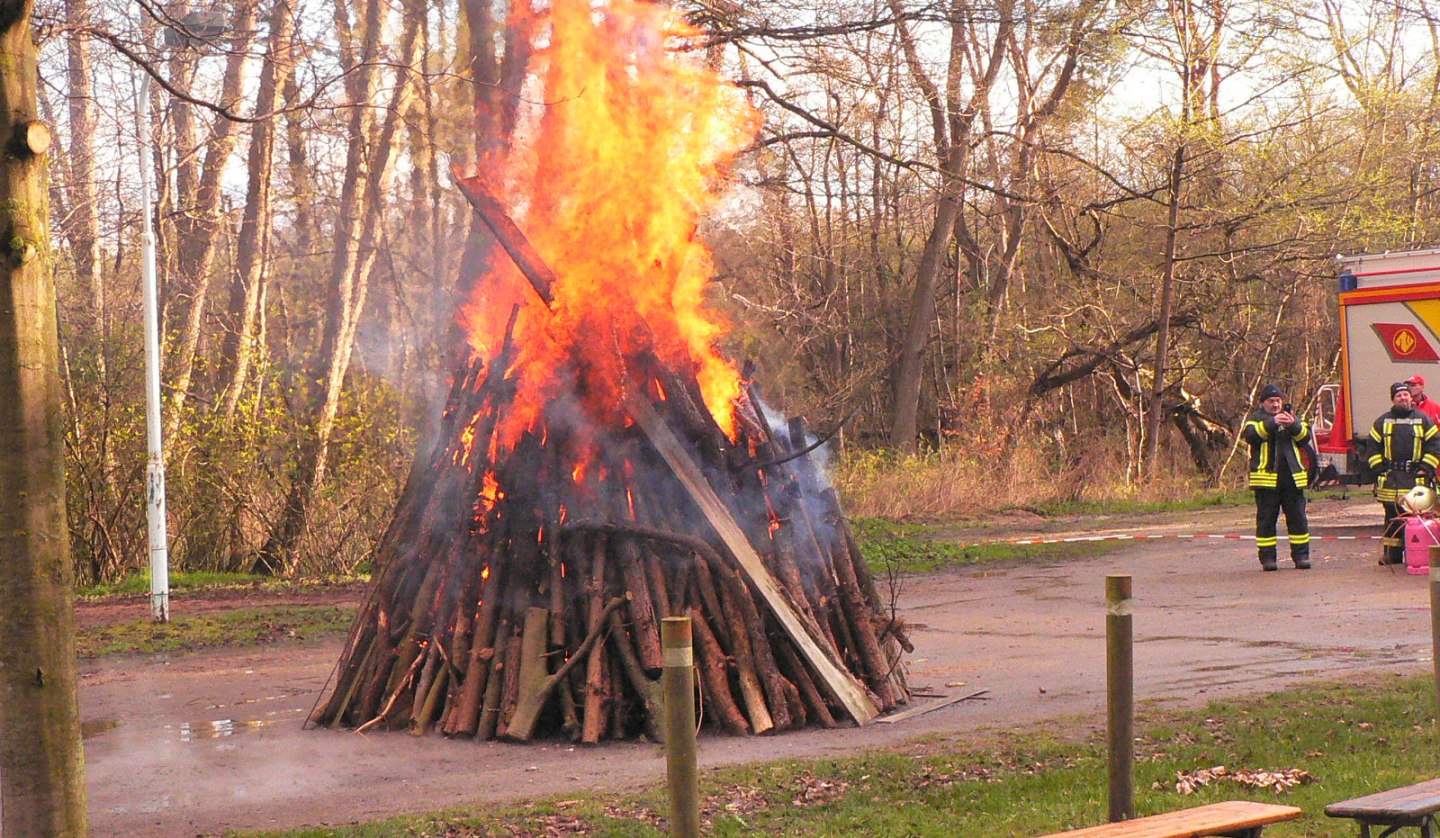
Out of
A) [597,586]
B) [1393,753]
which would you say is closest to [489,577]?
[597,586]

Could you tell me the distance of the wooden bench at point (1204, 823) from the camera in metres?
5.20

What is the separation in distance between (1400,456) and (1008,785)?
11123 millimetres

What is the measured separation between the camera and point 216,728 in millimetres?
9680

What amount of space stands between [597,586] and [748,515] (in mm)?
1139

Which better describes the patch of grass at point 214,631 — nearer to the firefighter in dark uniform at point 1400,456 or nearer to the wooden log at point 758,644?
the wooden log at point 758,644

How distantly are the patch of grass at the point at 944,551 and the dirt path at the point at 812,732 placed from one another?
1.35 metres

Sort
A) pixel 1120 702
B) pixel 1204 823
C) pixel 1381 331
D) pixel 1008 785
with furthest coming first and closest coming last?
pixel 1381 331
pixel 1008 785
pixel 1120 702
pixel 1204 823

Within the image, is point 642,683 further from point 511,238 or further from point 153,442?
point 153,442

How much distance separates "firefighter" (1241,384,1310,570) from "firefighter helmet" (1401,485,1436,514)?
1.05 metres

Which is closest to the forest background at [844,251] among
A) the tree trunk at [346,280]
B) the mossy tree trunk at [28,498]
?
the tree trunk at [346,280]

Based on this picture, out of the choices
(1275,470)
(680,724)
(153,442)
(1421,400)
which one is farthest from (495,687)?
(1421,400)

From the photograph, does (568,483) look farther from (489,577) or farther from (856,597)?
(856,597)

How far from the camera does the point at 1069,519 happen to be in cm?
2522

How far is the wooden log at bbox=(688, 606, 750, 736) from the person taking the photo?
8.78 metres
